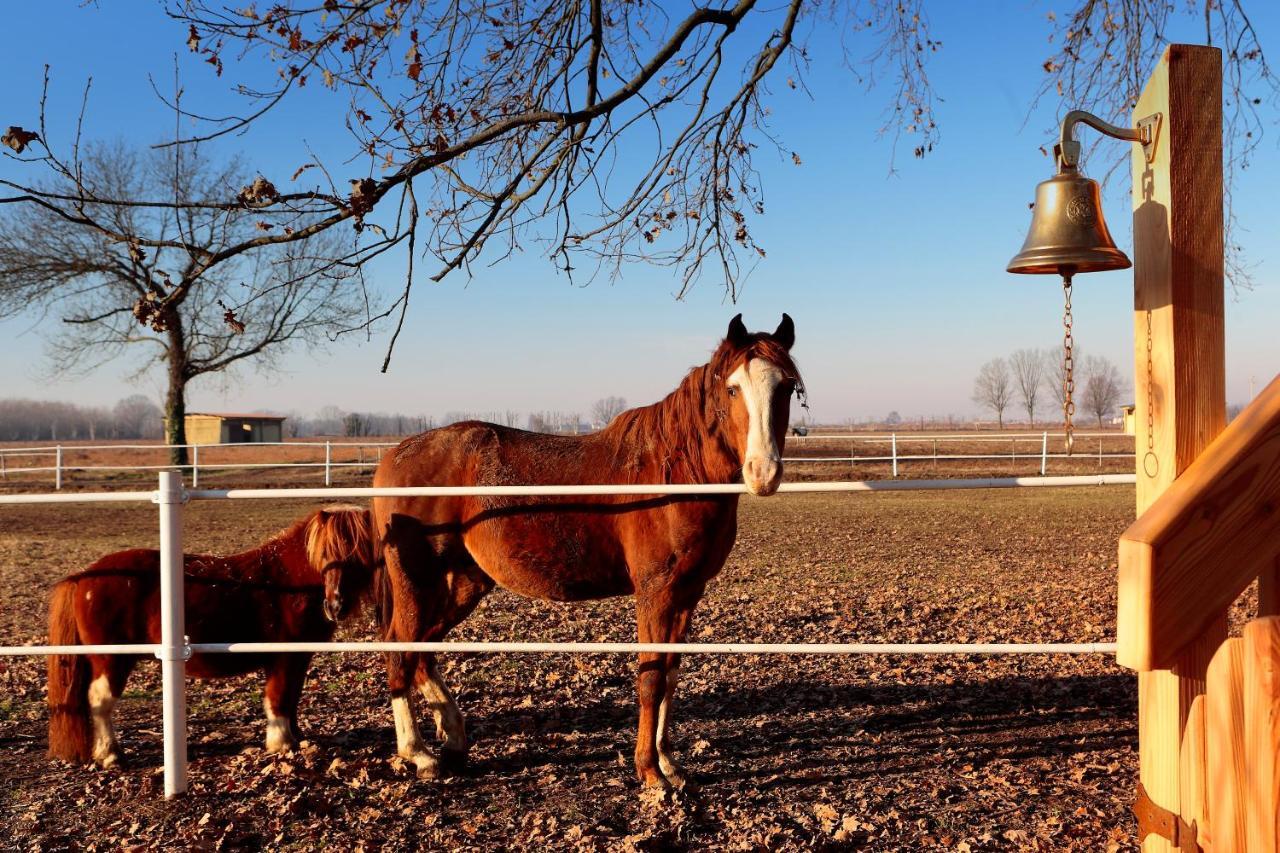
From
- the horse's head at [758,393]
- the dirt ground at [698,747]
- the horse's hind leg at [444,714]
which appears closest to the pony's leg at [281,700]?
the dirt ground at [698,747]

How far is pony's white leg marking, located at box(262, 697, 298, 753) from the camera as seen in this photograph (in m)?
3.96

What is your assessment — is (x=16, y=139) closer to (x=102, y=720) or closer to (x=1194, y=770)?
(x=102, y=720)

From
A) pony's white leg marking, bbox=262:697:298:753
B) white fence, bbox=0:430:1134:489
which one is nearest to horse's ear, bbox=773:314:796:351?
pony's white leg marking, bbox=262:697:298:753

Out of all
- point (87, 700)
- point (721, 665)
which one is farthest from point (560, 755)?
point (87, 700)

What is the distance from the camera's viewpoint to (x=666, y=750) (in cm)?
360

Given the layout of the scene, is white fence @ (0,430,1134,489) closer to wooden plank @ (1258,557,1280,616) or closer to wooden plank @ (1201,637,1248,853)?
wooden plank @ (1258,557,1280,616)

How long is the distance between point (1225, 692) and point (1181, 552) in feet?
0.82

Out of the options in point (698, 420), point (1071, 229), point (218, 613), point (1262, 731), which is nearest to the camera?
point (1262, 731)

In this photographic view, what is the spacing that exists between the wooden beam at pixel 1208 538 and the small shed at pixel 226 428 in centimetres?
4219

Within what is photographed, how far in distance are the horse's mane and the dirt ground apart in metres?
1.35

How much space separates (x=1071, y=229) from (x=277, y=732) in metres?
3.89

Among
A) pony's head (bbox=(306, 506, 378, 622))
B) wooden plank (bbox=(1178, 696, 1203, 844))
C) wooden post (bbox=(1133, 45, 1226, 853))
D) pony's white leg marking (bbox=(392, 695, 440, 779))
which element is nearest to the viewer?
wooden plank (bbox=(1178, 696, 1203, 844))

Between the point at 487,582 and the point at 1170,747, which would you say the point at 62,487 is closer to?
the point at 487,582

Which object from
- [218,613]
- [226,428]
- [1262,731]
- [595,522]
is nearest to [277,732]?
[218,613]
